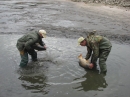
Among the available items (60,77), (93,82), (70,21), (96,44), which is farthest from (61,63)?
(70,21)

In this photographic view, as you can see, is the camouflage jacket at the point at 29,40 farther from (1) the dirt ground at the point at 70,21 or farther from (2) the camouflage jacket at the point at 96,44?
(1) the dirt ground at the point at 70,21

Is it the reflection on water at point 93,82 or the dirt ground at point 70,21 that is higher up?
the dirt ground at point 70,21

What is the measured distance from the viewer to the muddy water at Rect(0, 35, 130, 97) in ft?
18.4

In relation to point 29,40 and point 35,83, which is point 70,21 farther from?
point 35,83

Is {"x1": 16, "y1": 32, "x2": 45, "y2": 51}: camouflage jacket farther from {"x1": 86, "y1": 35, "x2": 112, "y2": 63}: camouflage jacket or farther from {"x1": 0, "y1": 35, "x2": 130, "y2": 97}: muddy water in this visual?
{"x1": 86, "y1": 35, "x2": 112, "y2": 63}: camouflage jacket

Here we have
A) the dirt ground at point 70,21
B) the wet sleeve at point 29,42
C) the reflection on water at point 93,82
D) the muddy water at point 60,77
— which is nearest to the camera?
the muddy water at point 60,77

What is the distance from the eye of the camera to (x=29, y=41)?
6176mm

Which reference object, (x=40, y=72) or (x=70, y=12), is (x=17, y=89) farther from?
(x=70, y=12)

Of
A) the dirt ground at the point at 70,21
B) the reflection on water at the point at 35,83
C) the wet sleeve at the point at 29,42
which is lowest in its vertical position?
the reflection on water at the point at 35,83

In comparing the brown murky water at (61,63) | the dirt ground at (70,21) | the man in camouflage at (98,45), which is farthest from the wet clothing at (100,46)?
the dirt ground at (70,21)

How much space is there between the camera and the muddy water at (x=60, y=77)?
18.4 ft

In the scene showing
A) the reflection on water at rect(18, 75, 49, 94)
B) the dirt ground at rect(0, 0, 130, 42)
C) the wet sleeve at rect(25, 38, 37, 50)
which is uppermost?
the wet sleeve at rect(25, 38, 37, 50)

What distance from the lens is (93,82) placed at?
20.4 feet

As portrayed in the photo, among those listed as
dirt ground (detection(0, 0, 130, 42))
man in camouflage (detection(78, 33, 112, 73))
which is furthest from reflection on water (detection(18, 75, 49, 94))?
dirt ground (detection(0, 0, 130, 42))
